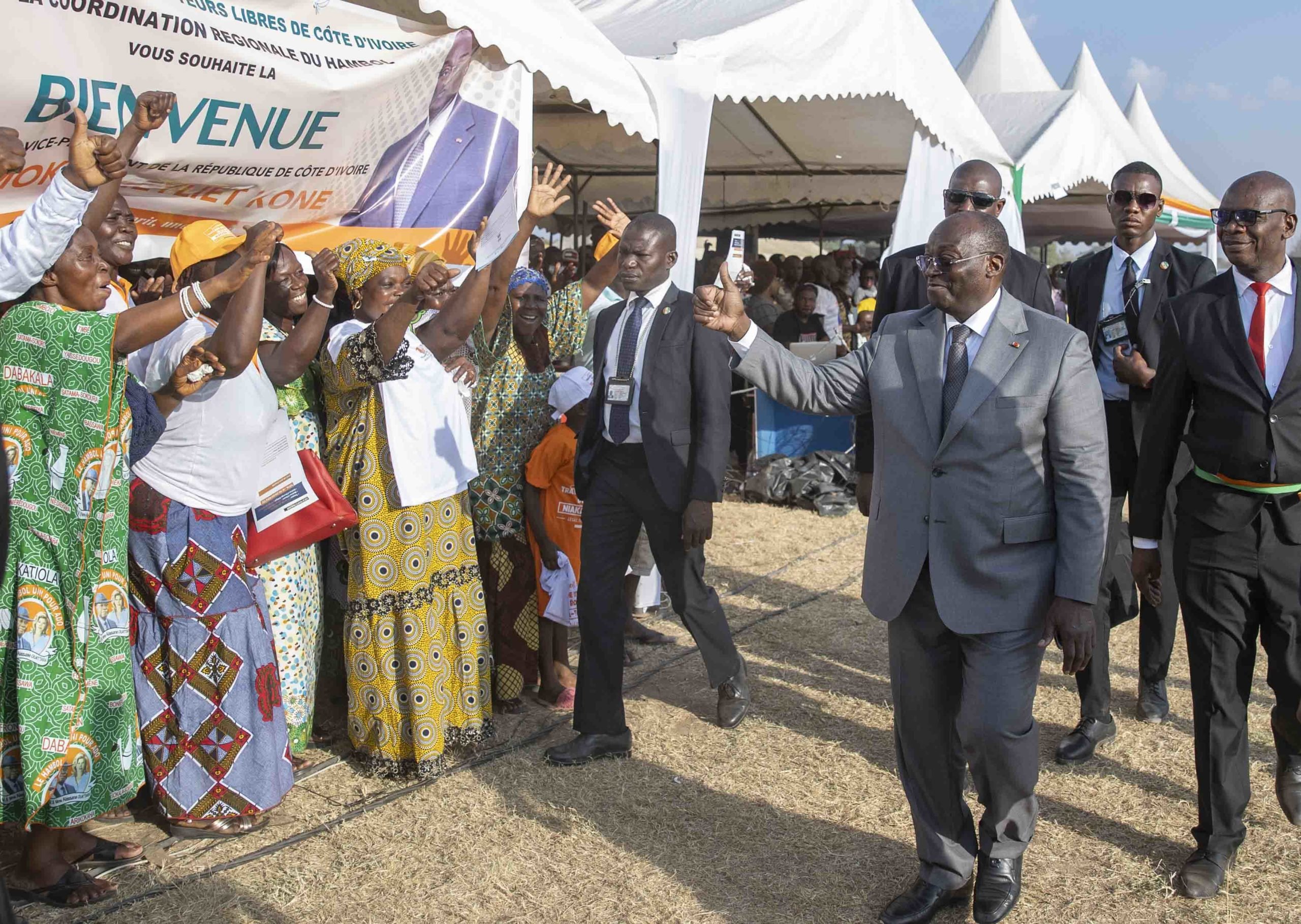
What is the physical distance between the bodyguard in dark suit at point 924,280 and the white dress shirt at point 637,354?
0.89 meters

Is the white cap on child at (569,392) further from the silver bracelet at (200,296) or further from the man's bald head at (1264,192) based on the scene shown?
the man's bald head at (1264,192)

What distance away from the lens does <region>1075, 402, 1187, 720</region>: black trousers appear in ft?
15.3

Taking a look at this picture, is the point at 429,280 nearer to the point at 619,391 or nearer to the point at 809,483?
the point at 619,391

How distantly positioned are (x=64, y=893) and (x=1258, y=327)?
13.5 ft

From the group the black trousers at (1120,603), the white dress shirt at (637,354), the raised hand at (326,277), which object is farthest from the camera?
the black trousers at (1120,603)

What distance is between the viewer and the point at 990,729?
3.16 meters

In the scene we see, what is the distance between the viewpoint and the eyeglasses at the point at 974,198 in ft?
14.9

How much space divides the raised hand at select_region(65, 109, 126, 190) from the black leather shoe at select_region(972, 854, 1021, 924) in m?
3.22

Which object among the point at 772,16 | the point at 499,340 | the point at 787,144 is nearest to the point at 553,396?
the point at 499,340

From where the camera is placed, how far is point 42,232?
316 centimetres

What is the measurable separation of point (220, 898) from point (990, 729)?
2.40m

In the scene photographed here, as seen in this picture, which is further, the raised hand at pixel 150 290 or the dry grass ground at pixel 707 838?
the raised hand at pixel 150 290

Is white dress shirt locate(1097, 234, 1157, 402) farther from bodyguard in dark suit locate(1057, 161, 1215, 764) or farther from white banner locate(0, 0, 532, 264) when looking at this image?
white banner locate(0, 0, 532, 264)

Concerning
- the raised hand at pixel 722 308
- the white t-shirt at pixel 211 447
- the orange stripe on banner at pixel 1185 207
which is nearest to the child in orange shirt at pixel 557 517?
the white t-shirt at pixel 211 447
